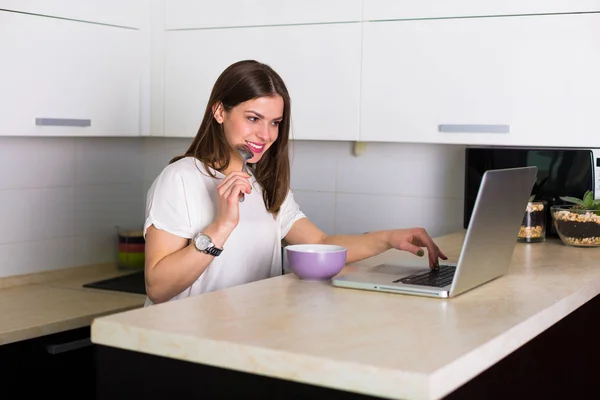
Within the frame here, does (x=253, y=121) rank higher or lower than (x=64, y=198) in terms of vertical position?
higher

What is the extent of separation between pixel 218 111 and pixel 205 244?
41 centimetres

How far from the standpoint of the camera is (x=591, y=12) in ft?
8.11

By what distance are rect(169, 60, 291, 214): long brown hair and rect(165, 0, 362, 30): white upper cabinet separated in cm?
73

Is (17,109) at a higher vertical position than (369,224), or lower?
higher

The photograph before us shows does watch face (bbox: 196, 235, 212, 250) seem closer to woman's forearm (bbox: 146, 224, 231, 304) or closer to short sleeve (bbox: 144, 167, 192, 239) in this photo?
woman's forearm (bbox: 146, 224, 231, 304)

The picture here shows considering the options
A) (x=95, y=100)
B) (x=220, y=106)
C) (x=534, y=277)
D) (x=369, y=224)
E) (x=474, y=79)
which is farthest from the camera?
(x=369, y=224)

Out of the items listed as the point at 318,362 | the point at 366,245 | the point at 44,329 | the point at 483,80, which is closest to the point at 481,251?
the point at 366,245

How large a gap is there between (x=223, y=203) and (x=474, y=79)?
1.11 m

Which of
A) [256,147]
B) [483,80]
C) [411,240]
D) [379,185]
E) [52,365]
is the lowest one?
[52,365]

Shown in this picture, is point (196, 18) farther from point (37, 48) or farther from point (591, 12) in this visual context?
point (591, 12)

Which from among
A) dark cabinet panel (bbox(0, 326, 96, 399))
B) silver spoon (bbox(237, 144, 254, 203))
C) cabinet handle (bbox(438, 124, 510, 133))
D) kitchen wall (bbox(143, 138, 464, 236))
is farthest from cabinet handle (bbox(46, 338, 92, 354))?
cabinet handle (bbox(438, 124, 510, 133))

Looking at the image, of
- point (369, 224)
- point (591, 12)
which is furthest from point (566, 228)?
point (369, 224)

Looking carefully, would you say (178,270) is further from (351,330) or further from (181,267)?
(351,330)

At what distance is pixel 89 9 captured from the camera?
2.84 meters
